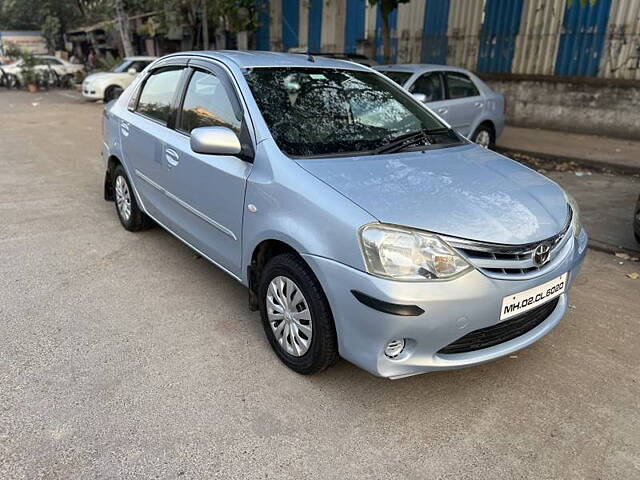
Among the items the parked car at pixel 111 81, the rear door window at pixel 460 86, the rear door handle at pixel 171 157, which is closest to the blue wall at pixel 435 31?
the rear door window at pixel 460 86

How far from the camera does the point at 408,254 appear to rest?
2.38 metres

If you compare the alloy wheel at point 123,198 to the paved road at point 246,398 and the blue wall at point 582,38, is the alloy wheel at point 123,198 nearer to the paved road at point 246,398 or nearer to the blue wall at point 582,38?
the paved road at point 246,398

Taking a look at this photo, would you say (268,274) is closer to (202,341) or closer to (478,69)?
(202,341)

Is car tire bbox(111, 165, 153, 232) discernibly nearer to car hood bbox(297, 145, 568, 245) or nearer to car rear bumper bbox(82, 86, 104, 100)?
car hood bbox(297, 145, 568, 245)

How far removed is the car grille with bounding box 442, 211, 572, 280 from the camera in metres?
2.41

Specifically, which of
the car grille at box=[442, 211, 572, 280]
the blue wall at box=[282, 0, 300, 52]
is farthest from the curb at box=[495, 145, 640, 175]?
the blue wall at box=[282, 0, 300, 52]

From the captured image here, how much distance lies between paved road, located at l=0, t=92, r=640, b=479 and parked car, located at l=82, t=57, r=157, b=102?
1396 cm

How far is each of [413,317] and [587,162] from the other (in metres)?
7.72

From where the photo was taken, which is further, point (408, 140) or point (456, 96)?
A: point (456, 96)

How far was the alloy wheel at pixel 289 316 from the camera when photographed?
9.06 feet

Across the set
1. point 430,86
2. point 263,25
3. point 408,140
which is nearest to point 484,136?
point 430,86

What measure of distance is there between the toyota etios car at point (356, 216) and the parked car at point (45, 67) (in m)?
22.9

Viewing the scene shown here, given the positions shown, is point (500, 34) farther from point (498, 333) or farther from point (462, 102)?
point (498, 333)

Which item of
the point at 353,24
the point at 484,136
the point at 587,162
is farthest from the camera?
the point at 353,24
